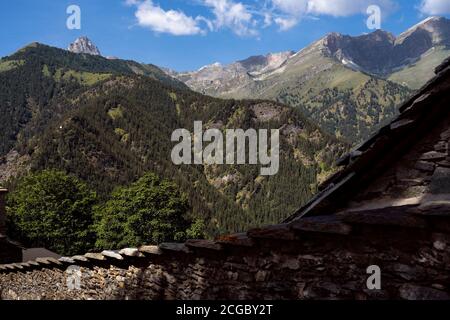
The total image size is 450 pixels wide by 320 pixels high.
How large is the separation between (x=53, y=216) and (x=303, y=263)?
175 ft

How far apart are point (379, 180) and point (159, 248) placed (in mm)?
3566

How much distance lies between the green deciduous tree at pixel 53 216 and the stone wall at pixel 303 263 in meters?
49.1

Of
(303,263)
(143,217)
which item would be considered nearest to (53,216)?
(143,217)

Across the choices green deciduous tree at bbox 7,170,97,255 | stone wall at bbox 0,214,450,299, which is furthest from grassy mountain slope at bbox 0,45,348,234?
stone wall at bbox 0,214,450,299

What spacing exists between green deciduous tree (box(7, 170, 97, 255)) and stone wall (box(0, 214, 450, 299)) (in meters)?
49.1

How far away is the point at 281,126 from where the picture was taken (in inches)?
7795

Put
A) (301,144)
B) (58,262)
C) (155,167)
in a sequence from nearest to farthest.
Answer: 1. (58,262)
2. (155,167)
3. (301,144)

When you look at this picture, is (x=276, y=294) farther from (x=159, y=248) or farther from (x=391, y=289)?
(x=159, y=248)

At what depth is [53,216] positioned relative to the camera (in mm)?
54250

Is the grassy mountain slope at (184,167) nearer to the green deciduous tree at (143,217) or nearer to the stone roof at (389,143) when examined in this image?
the green deciduous tree at (143,217)

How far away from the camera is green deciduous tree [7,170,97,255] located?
53.9 meters
